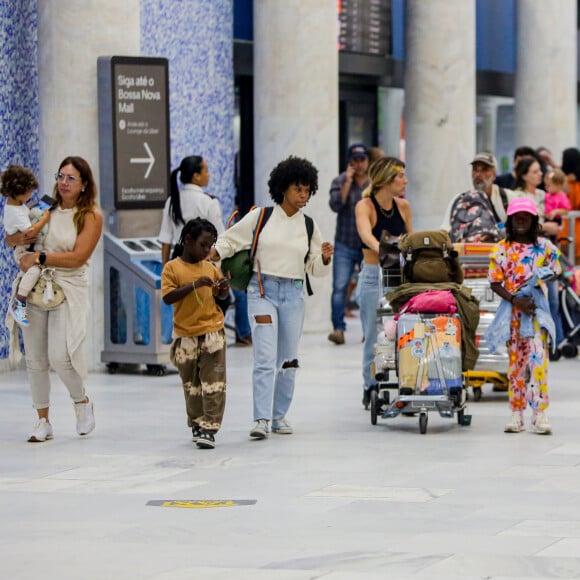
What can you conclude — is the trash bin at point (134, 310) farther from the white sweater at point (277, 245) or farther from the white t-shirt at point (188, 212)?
the white sweater at point (277, 245)

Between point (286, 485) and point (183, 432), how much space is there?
88.3 inches

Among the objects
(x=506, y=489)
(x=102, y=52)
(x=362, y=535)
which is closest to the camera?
(x=362, y=535)

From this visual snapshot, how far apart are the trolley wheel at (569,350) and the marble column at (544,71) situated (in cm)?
746

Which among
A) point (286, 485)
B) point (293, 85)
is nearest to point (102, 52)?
point (293, 85)

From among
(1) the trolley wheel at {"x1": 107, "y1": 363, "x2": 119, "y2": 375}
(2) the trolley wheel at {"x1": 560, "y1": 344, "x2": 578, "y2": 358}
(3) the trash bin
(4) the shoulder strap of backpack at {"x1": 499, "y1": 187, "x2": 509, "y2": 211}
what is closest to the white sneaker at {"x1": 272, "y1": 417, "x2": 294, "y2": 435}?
(4) the shoulder strap of backpack at {"x1": 499, "y1": 187, "x2": 509, "y2": 211}

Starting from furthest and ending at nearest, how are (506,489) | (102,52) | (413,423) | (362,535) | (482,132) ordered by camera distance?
(482,132), (102,52), (413,423), (506,489), (362,535)

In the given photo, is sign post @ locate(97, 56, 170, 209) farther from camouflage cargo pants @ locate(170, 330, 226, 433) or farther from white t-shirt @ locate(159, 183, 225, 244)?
camouflage cargo pants @ locate(170, 330, 226, 433)

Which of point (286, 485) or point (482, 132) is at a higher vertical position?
point (482, 132)

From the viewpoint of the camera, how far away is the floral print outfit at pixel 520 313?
32.9ft

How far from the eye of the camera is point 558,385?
41.6ft

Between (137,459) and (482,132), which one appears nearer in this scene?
(137,459)

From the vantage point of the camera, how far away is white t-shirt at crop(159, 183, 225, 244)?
523 inches

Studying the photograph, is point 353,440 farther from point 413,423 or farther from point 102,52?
point 102,52

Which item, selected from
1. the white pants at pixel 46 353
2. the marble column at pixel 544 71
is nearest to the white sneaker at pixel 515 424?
the white pants at pixel 46 353
